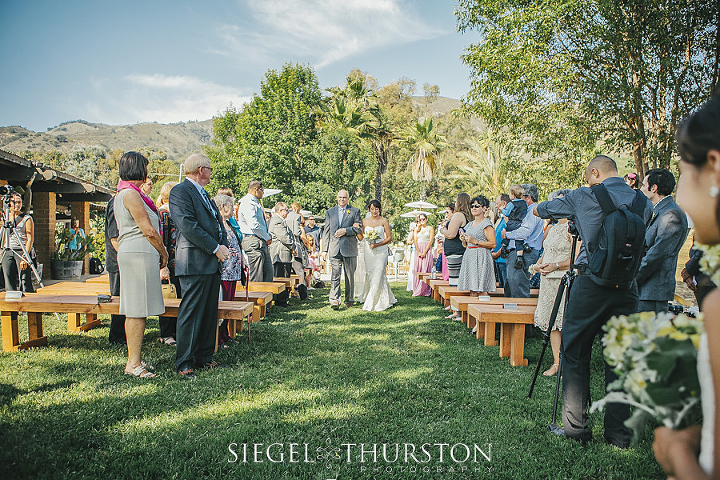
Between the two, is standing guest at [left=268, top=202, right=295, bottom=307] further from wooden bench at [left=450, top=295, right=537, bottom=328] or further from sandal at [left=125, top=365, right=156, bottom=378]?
sandal at [left=125, top=365, right=156, bottom=378]

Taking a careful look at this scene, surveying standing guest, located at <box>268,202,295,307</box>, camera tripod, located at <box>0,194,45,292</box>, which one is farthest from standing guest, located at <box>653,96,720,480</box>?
standing guest, located at <box>268,202,295,307</box>

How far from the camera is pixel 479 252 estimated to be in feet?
25.3

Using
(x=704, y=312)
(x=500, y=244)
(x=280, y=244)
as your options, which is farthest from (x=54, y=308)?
(x=500, y=244)

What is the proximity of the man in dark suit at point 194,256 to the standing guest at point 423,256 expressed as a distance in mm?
7698

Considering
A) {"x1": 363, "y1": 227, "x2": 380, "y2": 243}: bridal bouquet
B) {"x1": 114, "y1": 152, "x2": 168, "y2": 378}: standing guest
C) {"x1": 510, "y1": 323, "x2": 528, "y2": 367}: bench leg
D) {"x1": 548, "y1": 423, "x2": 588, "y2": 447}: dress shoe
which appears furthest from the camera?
{"x1": 363, "y1": 227, "x2": 380, "y2": 243}: bridal bouquet

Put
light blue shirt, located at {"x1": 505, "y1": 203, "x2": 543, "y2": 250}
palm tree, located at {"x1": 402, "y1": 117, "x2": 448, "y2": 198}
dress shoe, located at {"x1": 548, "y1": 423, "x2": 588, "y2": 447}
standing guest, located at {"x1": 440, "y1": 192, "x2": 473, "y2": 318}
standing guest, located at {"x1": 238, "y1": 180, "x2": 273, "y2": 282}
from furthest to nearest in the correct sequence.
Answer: palm tree, located at {"x1": 402, "y1": 117, "x2": 448, "y2": 198} < standing guest, located at {"x1": 440, "y1": 192, "x2": 473, "y2": 318} < standing guest, located at {"x1": 238, "y1": 180, "x2": 273, "y2": 282} < light blue shirt, located at {"x1": 505, "y1": 203, "x2": 543, "y2": 250} < dress shoe, located at {"x1": 548, "y1": 423, "x2": 588, "y2": 447}

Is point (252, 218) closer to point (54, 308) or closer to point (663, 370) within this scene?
point (54, 308)

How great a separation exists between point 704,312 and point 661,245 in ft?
13.9

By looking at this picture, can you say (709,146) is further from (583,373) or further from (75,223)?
(75,223)

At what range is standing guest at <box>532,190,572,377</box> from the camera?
488 centimetres

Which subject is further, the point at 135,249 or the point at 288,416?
the point at 135,249

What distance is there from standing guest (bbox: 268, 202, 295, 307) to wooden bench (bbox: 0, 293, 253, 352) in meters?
4.13

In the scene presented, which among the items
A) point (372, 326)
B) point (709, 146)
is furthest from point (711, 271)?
point (372, 326)

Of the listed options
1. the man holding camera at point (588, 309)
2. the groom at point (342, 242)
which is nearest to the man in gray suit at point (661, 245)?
the man holding camera at point (588, 309)
